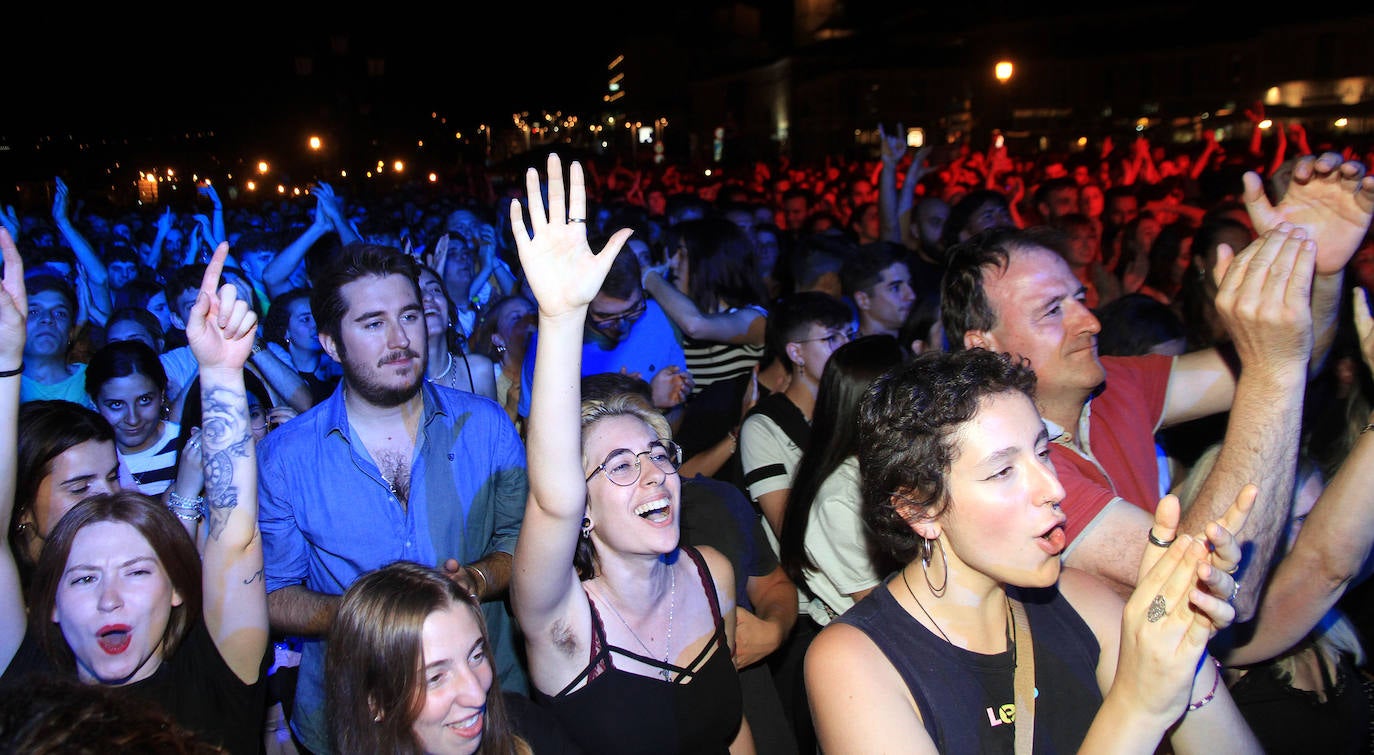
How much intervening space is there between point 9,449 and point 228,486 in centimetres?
48

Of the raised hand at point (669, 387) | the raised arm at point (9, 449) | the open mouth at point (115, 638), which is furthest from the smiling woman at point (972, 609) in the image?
the raised hand at point (669, 387)

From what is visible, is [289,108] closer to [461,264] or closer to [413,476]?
[461,264]

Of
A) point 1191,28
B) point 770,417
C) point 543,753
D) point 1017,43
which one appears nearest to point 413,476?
point 543,753

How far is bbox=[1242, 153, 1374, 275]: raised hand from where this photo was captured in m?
2.55

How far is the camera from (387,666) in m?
2.24

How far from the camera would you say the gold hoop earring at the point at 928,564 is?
2104mm

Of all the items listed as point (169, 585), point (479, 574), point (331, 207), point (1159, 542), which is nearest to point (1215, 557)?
point (1159, 542)

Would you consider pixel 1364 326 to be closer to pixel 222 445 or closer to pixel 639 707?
pixel 639 707

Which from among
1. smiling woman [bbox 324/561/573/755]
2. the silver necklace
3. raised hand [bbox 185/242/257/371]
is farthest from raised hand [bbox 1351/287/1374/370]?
the silver necklace

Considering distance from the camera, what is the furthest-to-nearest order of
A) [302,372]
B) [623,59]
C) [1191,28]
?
1. [623,59]
2. [1191,28]
3. [302,372]

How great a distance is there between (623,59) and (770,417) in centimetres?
8986

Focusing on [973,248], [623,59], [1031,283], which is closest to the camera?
[1031,283]

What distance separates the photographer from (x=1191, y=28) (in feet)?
154

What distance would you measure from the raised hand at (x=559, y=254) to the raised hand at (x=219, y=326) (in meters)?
0.85
